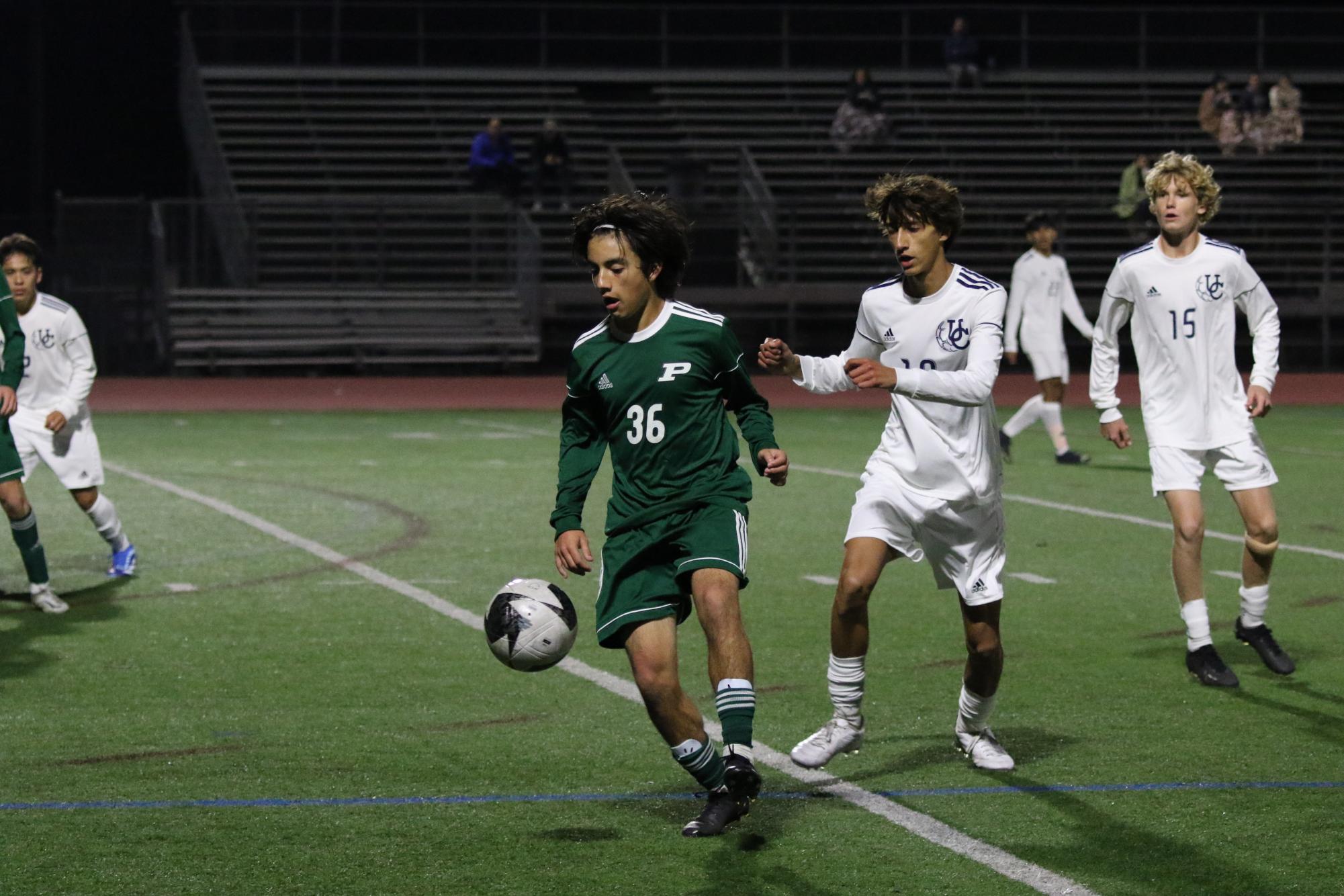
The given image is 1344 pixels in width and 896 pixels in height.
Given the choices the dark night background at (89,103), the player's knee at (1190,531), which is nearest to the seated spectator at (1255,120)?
the dark night background at (89,103)

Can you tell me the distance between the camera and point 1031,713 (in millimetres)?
7035

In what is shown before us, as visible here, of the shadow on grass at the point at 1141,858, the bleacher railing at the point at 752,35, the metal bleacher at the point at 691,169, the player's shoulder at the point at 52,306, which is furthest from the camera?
the bleacher railing at the point at 752,35

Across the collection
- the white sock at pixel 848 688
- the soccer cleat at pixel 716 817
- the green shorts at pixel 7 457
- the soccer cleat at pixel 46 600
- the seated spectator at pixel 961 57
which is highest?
the seated spectator at pixel 961 57

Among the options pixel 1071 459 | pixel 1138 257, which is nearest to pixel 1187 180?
pixel 1138 257

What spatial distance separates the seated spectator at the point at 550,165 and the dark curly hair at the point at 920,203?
23.6 metres

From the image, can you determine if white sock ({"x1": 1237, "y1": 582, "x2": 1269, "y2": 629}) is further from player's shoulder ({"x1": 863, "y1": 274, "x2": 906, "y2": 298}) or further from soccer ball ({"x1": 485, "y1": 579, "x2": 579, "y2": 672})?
soccer ball ({"x1": 485, "y1": 579, "x2": 579, "y2": 672})

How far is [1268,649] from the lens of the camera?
309 inches

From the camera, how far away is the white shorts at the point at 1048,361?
16.6 metres

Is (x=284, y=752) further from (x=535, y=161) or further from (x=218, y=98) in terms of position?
(x=218, y=98)

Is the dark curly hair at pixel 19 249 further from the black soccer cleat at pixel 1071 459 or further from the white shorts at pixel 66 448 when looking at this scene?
the black soccer cleat at pixel 1071 459

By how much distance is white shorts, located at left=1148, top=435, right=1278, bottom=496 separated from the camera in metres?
7.73

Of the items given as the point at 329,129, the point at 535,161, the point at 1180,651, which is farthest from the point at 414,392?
the point at 1180,651

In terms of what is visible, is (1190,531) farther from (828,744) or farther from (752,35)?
(752,35)

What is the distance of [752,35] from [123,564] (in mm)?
26473
